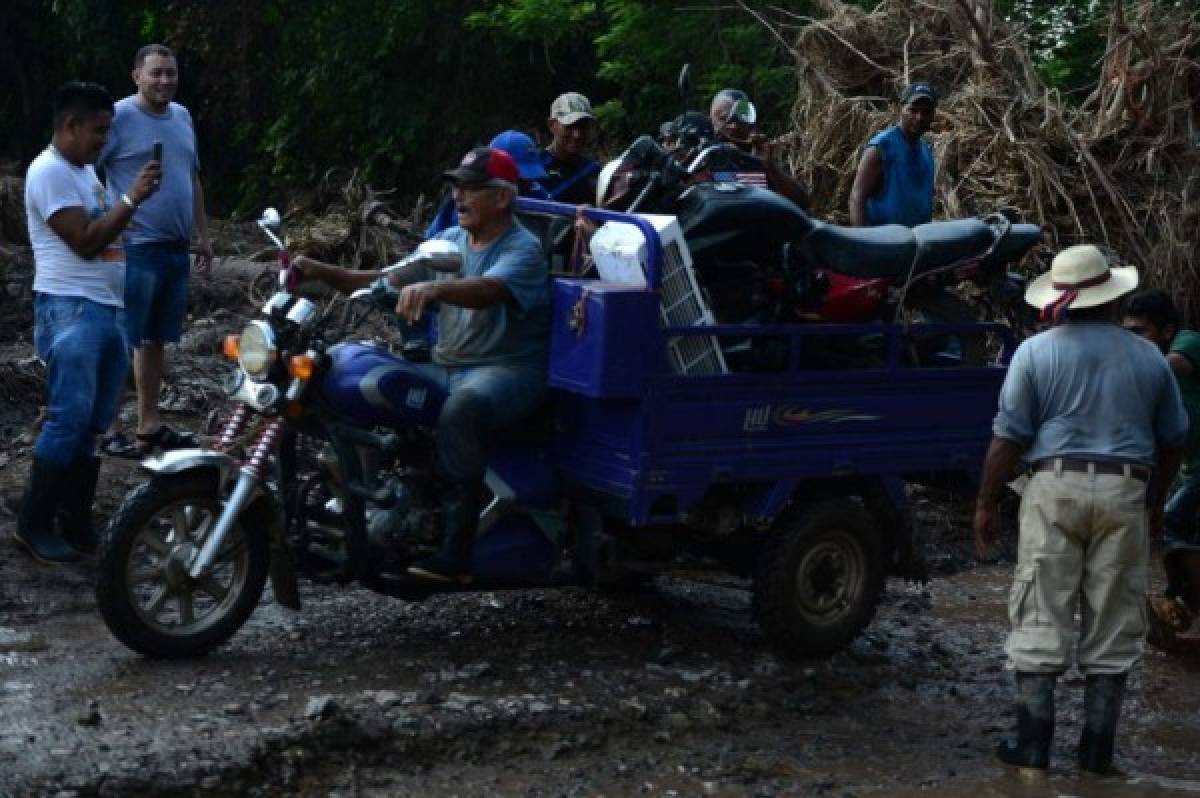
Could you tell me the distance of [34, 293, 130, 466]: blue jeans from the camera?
803 cm

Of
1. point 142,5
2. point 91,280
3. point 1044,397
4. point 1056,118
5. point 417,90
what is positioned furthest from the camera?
point 142,5

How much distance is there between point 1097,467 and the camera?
6.39 meters

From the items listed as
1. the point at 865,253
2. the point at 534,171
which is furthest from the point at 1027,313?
the point at 534,171

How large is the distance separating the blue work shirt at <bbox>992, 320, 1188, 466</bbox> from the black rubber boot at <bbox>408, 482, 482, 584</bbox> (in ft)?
6.32

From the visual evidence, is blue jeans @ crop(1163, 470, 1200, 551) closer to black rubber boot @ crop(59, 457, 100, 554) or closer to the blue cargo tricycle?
the blue cargo tricycle

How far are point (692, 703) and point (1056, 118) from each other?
5.60m

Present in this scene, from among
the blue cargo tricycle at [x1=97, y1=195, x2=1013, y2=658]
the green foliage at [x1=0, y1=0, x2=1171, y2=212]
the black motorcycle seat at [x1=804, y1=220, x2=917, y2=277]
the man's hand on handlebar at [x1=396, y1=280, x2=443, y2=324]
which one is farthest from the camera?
the green foliage at [x1=0, y1=0, x2=1171, y2=212]

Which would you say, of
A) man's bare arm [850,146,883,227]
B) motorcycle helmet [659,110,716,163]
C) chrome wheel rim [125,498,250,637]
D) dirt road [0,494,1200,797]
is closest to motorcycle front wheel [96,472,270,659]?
chrome wheel rim [125,498,250,637]

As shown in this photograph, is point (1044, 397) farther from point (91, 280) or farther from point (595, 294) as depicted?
point (91, 280)

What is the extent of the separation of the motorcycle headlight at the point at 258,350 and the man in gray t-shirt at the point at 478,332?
0.92ft

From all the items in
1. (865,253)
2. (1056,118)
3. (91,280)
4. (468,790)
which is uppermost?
(1056,118)

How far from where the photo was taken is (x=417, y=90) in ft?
57.4

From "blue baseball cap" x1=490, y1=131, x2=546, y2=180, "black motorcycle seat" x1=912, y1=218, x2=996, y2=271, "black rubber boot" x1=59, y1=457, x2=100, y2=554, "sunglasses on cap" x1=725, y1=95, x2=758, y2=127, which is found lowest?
"black rubber boot" x1=59, y1=457, x2=100, y2=554

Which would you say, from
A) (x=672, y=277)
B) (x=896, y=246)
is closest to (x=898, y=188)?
(x=896, y=246)
